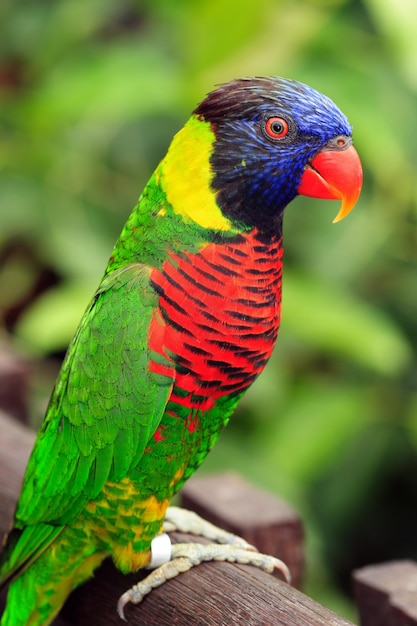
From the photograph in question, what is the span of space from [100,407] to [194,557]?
331 millimetres

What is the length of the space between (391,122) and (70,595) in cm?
224

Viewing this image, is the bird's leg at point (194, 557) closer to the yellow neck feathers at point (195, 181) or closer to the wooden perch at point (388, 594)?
the wooden perch at point (388, 594)

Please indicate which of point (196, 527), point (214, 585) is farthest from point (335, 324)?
point (214, 585)

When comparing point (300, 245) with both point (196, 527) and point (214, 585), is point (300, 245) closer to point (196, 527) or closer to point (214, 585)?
point (196, 527)

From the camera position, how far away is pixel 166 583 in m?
1.70

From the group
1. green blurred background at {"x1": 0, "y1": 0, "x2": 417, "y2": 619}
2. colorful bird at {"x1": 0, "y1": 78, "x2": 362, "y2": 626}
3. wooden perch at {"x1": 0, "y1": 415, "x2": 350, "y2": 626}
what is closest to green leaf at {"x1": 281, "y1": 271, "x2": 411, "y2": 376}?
green blurred background at {"x1": 0, "y1": 0, "x2": 417, "y2": 619}

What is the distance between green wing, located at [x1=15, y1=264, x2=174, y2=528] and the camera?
1699mm

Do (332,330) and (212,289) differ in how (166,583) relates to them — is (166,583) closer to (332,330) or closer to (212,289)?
(212,289)

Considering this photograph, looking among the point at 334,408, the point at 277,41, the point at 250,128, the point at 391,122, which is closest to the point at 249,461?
the point at 334,408

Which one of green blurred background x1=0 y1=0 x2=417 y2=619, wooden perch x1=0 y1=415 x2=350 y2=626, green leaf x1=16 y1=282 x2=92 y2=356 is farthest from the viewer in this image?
green blurred background x1=0 y1=0 x2=417 y2=619

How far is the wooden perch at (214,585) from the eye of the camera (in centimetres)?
149

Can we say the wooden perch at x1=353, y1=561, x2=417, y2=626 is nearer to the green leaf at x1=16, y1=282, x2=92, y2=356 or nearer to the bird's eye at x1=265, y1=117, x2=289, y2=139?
the bird's eye at x1=265, y1=117, x2=289, y2=139

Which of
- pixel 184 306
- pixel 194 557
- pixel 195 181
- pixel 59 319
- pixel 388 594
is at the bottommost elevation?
pixel 59 319

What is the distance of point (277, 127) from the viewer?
5.46 feet
